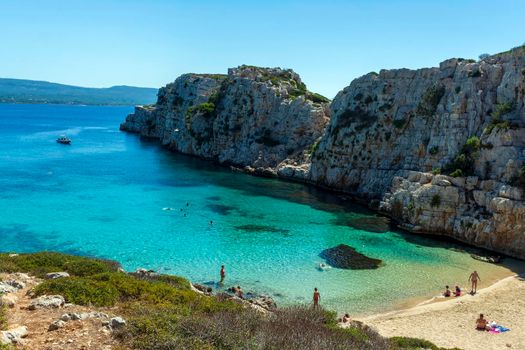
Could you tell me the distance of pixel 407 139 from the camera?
47844 mm

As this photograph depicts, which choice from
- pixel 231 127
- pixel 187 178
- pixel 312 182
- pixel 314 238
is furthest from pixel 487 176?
pixel 231 127

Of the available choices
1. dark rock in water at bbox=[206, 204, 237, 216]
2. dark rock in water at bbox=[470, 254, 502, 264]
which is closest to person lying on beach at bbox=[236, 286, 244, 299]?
dark rock in water at bbox=[470, 254, 502, 264]

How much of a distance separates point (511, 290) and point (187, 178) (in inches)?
1713

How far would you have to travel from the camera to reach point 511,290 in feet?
85.7

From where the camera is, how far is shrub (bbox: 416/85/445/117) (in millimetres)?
46125

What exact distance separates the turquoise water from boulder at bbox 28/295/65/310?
13446 millimetres

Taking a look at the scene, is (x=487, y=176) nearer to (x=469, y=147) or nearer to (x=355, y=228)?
(x=469, y=147)

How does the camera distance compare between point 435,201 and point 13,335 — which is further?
point 435,201

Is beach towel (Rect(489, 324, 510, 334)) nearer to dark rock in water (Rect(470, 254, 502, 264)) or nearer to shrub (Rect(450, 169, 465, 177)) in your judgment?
dark rock in water (Rect(470, 254, 502, 264))

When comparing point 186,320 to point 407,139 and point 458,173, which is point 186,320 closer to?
point 458,173

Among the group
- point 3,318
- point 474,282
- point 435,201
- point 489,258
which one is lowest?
point 474,282

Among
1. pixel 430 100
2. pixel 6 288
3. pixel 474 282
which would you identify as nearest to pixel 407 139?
pixel 430 100

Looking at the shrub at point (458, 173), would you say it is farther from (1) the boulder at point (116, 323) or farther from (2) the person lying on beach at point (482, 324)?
(1) the boulder at point (116, 323)

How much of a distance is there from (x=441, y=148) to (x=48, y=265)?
35.0 meters
